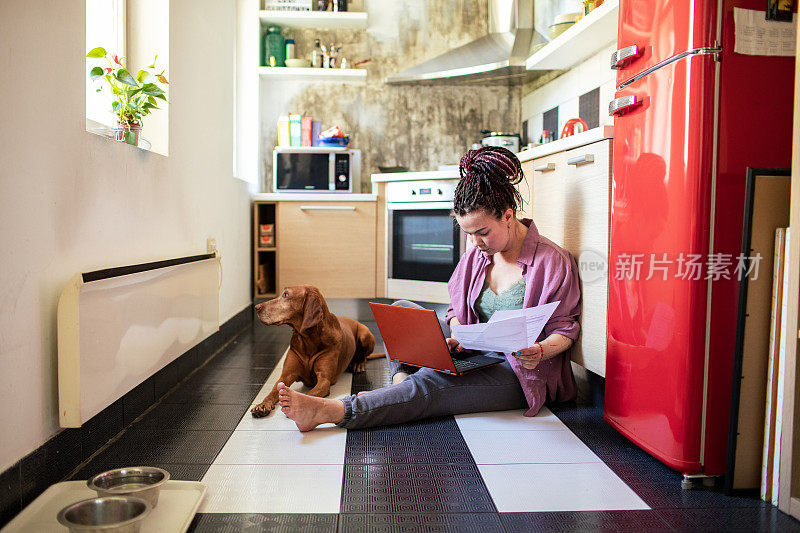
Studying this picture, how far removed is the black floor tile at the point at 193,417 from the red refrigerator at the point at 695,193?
132cm

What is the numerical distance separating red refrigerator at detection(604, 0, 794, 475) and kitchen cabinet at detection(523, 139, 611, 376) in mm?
321

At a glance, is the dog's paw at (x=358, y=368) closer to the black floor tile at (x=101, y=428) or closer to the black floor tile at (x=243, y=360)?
the black floor tile at (x=243, y=360)

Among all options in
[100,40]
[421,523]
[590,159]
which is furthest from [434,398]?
[100,40]

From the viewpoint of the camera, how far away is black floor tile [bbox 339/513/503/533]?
1393mm

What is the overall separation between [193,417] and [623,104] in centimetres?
170

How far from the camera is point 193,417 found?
2.21 meters

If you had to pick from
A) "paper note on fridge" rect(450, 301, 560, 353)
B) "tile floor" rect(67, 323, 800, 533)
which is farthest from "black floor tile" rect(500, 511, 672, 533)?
"paper note on fridge" rect(450, 301, 560, 353)

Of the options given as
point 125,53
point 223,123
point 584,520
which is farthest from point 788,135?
point 223,123

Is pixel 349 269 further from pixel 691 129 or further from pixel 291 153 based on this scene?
pixel 691 129

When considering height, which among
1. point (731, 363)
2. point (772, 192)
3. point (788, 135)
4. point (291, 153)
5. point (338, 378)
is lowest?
point (338, 378)

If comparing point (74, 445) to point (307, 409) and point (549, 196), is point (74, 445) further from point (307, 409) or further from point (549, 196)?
point (549, 196)

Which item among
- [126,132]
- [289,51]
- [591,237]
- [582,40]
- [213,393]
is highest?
[289,51]

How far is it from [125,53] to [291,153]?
1.94m

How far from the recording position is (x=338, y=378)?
2793 millimetres
